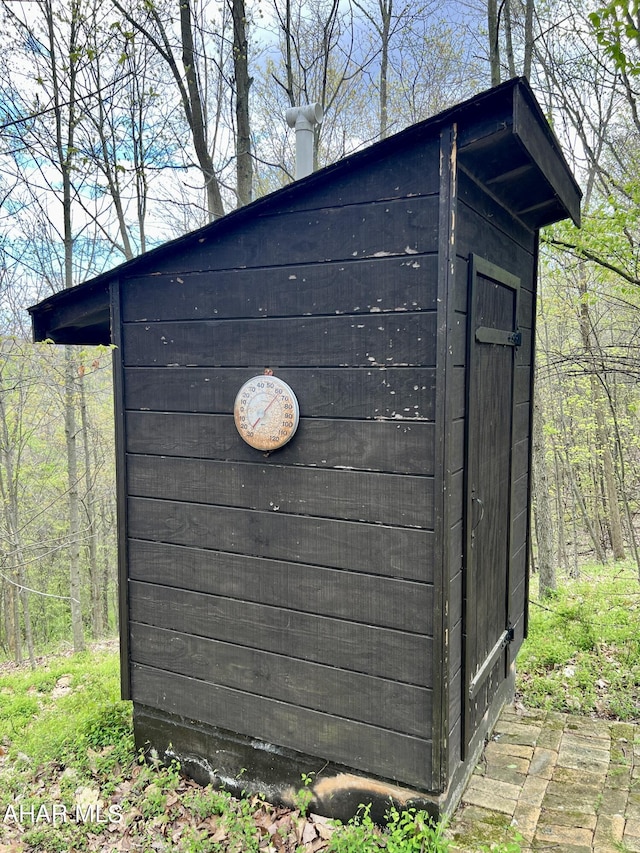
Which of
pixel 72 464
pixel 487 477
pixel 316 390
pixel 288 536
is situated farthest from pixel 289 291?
pixel 72 464

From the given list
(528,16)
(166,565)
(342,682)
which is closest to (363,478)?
(342,682)

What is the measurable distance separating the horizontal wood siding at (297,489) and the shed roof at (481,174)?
87mm

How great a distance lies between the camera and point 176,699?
8.54 ft

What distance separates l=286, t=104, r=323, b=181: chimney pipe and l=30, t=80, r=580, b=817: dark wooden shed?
79cm

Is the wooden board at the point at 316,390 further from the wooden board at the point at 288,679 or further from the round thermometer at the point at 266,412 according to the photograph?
the wooden board at the point at 288,679

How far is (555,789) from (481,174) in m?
2.51

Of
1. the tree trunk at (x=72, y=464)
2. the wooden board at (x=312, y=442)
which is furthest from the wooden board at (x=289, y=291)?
the tree trunk at (x=72, y=464)

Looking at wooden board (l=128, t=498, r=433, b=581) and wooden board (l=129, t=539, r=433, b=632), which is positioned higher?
wooden board (l=128, t=498, r=433, b=581)

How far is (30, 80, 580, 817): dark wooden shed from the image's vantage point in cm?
196

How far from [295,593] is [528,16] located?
5.67 meters

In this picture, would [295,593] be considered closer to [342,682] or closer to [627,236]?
[342,682]

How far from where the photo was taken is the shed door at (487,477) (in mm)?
2180

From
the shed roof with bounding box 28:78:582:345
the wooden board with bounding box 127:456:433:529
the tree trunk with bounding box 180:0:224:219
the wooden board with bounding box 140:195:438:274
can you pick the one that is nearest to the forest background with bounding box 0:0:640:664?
the tree trunk with bounding box 180:0:224:219

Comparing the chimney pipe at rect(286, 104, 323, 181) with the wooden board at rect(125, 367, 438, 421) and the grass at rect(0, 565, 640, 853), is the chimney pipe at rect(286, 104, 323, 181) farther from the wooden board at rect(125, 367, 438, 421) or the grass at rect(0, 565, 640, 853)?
the grass at rect(0, 565, 640, 853)
